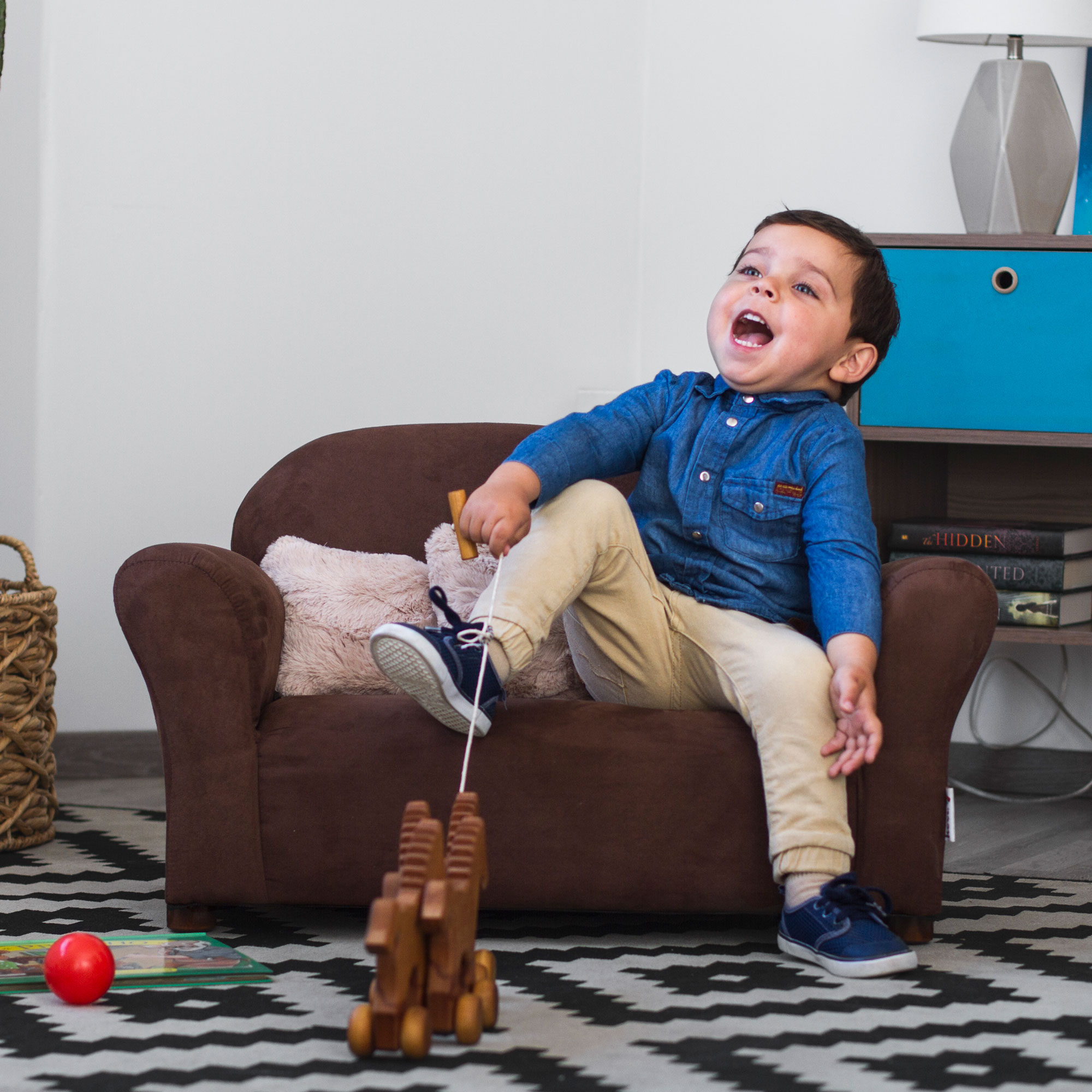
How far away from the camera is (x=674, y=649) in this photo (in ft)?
5.37

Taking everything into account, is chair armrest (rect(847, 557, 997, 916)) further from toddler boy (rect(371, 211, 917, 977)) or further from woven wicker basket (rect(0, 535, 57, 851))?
woven wicker basket (rect(0, 535, 57, 851))

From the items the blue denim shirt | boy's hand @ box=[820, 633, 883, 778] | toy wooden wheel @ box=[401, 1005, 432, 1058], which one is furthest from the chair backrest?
toy wooden wheel @ box=[401, 1005, 432, 1058]

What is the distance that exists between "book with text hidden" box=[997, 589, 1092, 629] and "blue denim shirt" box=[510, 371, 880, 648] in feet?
2.31

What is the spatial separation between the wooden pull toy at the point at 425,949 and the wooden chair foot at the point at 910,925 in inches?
19.9

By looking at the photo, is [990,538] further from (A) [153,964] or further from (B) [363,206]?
(A) [153,964]

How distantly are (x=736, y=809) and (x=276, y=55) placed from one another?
1.61 m

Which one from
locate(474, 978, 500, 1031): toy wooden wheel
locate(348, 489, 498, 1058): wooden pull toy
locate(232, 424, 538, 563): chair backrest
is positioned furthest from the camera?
locate(232, 424, 538, 563): chair backrest

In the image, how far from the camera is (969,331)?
2146 millimetres

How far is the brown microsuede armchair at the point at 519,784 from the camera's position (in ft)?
5.06

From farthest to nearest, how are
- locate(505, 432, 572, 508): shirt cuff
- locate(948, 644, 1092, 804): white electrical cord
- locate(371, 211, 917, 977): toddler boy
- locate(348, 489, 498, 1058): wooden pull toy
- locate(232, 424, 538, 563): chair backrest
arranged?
locate(948, 644, 1092, 804): white electrical cord < locate(232, 424, 538, 563): chair backrest < locate(505, 432, 572, 508): shirt cuff < locate(371, 211, 917, 977): toddler boy < locate(348, 489, 498, 1058): wooden pull toy

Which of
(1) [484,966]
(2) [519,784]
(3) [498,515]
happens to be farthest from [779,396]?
(1) [484,966]

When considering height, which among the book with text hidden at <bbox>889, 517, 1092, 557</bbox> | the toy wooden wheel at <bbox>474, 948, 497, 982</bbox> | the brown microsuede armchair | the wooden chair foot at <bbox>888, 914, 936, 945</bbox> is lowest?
the wooden chair foot at <bbox>888, 914, 936, 945</bbox>

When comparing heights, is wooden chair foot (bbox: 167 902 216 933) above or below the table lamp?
below

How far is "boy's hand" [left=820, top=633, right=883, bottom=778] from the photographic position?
58.1 inches
